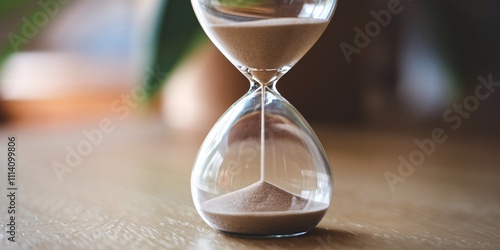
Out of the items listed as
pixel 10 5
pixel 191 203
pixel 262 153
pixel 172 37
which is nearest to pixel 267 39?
pixel 262 153

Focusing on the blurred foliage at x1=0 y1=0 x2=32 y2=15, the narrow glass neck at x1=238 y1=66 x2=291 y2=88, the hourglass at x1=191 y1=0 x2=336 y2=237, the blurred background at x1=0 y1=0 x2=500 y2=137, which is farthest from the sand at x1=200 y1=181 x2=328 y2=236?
the blurred foliage at x1=0 y1=0 x2=32 y2=15

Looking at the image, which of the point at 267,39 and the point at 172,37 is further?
the point at 172,37

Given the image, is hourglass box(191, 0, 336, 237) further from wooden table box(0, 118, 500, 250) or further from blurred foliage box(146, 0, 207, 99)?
blurred foliage box(146, 0, 207, 99)

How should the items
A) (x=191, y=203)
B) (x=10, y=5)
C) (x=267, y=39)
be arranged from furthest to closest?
1. (x=10, y=5)
2. (x=191, y=203)
3. (x=267, y=39)

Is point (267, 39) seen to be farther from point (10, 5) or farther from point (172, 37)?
point (10, 5)

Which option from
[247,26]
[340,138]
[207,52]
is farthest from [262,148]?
[207,52]

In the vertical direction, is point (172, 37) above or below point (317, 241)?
above

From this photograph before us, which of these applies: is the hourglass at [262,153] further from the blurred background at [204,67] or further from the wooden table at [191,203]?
the blurred background at [204,67]

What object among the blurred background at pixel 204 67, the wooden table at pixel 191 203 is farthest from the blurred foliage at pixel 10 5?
the wooden table at pixel 191 203
